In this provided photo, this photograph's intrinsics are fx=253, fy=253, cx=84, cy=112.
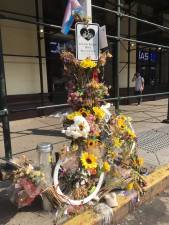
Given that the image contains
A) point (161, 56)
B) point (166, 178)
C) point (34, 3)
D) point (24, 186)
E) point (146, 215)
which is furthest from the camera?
point (161, 56)

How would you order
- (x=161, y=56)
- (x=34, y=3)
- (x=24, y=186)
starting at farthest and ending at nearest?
A: (x=161, y=56), (x=34, y=3), (x=24, y=186)

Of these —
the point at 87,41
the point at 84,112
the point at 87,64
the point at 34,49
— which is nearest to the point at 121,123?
the point at 84,112

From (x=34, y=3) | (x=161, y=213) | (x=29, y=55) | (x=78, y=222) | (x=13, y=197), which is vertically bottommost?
(x=161, y=213)

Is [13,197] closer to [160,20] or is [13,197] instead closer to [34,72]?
[34,72]

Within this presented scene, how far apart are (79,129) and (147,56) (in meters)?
11.8

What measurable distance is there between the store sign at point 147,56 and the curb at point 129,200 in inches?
393

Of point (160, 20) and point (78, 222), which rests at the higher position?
point (160, 20)

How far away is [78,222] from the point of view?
2.51m

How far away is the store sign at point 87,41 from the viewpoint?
323cm

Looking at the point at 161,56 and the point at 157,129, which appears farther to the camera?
the point at 161,56

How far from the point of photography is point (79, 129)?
2697 millimetres

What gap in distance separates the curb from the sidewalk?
97mm

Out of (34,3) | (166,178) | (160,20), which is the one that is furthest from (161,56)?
(166,178)

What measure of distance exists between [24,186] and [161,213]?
168 centimetres
